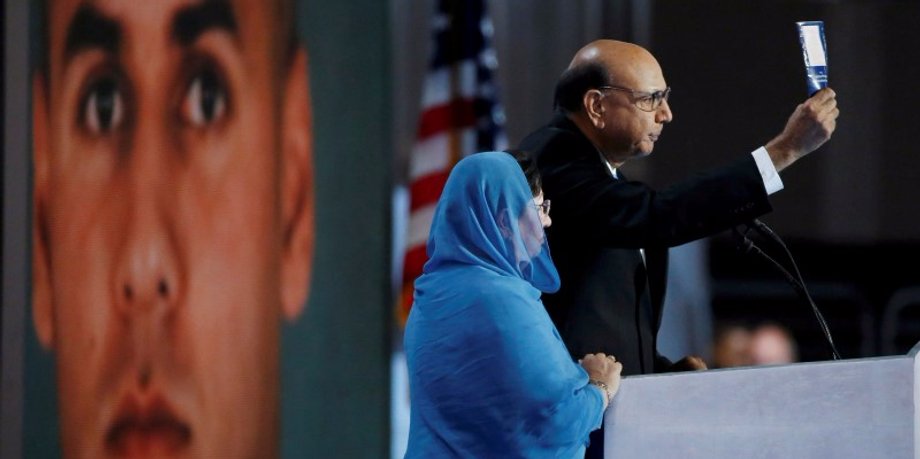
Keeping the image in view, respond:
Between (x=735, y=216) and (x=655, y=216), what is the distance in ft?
0.48

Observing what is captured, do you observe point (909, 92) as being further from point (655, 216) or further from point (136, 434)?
point (655, 216)

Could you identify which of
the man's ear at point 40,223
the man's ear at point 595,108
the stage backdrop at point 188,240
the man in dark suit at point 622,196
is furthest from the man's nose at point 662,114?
the man's ear at point 40,223

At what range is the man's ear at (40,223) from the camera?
514cm

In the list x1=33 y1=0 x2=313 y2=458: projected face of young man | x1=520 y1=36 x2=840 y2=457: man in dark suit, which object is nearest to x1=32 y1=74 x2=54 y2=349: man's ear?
x1=33 y1=0 x2=313 y2=458: projected face of young man

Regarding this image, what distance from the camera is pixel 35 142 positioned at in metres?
5.14

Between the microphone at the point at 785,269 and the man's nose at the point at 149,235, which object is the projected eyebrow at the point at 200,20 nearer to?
the man's nose at the point at 149,235

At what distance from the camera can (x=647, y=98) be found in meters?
2.88

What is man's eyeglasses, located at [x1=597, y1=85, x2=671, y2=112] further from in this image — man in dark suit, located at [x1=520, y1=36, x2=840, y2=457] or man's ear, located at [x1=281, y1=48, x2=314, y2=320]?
man's ear, located at [x1=281, y1=48, x2=314, y2=320]

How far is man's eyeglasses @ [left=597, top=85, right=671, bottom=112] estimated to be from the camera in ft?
9.40

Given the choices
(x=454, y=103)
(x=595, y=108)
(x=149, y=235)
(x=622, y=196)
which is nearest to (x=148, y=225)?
(x=149, y=235)

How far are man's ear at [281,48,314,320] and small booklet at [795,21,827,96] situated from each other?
3.09 metres

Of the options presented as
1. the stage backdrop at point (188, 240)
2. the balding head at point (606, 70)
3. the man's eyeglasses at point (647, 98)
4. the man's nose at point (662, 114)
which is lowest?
the stage backdrop at point (188, 240)

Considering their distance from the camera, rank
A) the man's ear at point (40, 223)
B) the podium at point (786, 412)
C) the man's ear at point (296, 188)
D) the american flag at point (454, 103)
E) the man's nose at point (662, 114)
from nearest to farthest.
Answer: the podium at point (786, 412)
the man's nose at point (662, 114)
the man's ear at point (40, 223)
the man's ear at point (296, 188)
the american flag at point (454, 103)

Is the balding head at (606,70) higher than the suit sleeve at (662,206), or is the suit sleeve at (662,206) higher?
the balding head at (606,70)
